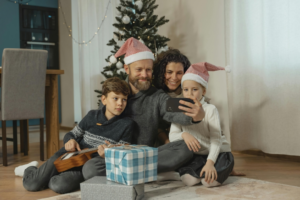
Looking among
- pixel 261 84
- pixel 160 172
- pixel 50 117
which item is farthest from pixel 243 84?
pixel 50 117

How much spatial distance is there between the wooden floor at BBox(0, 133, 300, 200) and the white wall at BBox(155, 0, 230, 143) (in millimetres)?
447

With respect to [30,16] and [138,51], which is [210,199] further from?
[30,16]

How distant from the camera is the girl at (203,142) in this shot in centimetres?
162

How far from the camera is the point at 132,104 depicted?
6.29 feet

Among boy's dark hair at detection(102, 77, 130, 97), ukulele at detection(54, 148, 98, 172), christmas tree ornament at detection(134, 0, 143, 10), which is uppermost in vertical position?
christmas tree ornament at detection(134, 0, 143, 10)

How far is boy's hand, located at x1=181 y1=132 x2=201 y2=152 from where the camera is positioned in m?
1.62

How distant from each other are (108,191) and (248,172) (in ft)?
3.53

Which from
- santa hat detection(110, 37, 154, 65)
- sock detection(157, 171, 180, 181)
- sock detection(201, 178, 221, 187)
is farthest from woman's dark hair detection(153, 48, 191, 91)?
sock detection(201, 178, 221, 187)

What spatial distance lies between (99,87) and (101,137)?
2257mm

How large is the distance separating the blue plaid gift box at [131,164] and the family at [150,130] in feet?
0.74

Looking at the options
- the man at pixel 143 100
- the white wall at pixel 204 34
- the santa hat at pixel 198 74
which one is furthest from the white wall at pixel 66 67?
the santa hat at pixel 198 74

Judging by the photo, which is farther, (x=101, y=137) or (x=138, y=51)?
(x=138, y=51)

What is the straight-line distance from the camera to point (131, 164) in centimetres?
133

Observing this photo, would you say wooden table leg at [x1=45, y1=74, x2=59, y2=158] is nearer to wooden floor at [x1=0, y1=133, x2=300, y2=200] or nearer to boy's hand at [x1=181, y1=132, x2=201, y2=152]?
wooden floor at [x1=0, y1=133, x2=300, y2=200]
